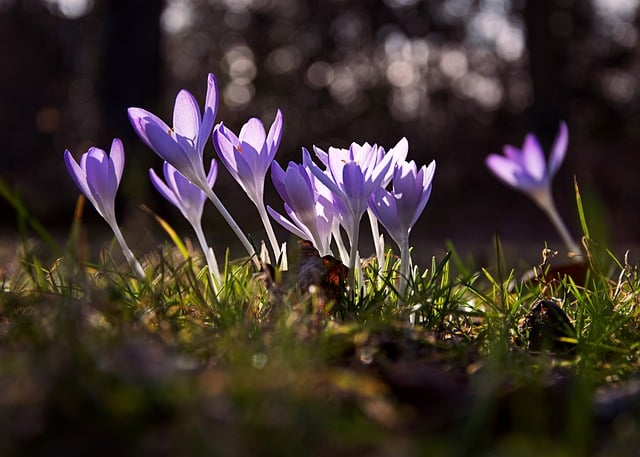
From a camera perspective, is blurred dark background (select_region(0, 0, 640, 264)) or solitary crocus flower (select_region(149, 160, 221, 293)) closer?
solitary crocus flower (select_region(149, 160, 221, 293))

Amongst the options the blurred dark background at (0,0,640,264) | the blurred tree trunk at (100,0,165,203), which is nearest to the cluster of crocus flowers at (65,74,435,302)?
the blurred tree trunk at (100,0,165,203)

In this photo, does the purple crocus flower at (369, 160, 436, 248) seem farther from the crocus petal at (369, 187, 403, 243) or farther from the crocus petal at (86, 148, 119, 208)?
the crocus petal at (86, 148, 119, 208)

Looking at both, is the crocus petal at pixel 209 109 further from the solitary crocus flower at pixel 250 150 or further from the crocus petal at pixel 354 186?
the crocus petal at pixel 354 186

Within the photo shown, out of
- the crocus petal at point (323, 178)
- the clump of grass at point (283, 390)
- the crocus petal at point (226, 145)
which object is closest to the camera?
the clump of grass at point (283, 390)

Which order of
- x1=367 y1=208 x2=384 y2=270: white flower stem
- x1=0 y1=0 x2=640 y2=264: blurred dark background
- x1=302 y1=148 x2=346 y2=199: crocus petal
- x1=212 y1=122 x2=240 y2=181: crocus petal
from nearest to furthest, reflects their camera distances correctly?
x1=302 y1=148 x2=346 y2=199: crocus petal < x1=212 y1=122 x2=240 y2=181: crocus petal < x1=367 y1=208 x2=384 y2=270: white flower stem < x1=0 y1=0 x2=640 y2=264: blurred dark background

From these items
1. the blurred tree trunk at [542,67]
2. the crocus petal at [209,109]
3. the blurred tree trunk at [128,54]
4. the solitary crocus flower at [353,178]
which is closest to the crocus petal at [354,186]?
the solitary crocus flower at [353,178]

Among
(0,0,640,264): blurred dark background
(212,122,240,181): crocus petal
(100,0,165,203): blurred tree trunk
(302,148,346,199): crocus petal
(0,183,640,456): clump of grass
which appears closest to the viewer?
(0,183,640,456): clump of grass

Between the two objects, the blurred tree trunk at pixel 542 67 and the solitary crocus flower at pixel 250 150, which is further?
the blurred tree trunk at pixel 542 67

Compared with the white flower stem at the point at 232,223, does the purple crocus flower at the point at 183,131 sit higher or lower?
higher
